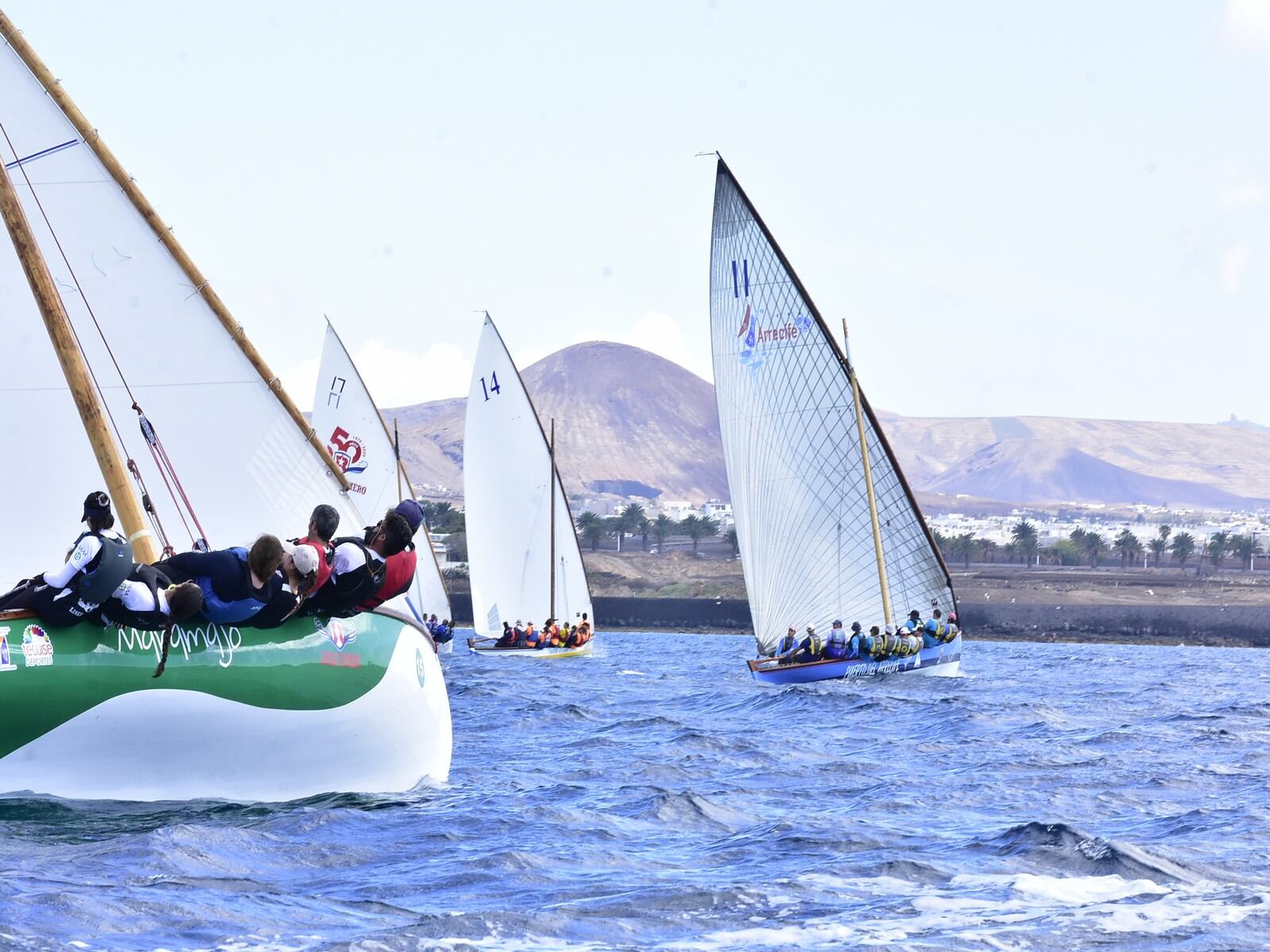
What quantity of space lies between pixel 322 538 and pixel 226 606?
3.50 feet

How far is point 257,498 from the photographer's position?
1725 centimetres

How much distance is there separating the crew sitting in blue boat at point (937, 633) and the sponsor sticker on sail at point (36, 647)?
29.0 metres

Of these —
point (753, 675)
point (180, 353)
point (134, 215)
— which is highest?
point (134, 215)

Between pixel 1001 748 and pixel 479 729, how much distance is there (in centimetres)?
761

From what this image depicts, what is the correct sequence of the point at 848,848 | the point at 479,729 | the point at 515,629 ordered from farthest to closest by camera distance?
the point at 515,629
the point at 479,729
the point at 848,848

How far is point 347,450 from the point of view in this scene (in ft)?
182

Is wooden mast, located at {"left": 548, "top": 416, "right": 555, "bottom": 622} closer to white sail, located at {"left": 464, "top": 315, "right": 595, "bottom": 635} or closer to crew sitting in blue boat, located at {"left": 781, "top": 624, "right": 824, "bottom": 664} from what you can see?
white sail, located at {"left": 464, "top": 315, "right": 595, "bottom": 635}

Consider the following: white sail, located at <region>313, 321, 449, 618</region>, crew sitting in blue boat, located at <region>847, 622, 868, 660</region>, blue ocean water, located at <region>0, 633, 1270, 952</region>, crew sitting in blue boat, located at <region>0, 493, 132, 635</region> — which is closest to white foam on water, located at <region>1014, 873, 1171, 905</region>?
blue ocean water, located at <region>0, 633, 1270, 952</region>

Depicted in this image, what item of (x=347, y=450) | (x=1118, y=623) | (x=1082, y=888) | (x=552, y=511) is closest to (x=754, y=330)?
(x=347, y=450)

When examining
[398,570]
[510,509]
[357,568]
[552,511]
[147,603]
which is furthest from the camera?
[510,509]

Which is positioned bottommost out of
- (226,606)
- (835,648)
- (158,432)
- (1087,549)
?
(835,648)

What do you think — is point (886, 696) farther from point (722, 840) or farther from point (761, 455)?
point (722, 840)

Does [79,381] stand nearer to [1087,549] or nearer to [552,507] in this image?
[552,507]

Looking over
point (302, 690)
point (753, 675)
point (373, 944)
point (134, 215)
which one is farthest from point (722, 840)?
point (753, 675)
